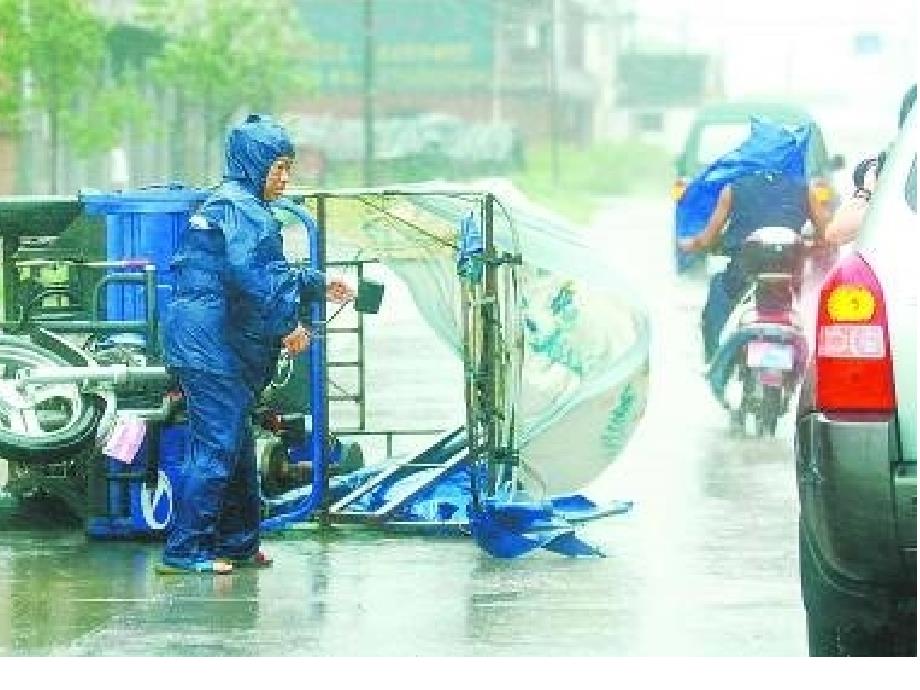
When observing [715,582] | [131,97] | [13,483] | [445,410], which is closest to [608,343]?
[715,582]

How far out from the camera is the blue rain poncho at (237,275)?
9.27 metres

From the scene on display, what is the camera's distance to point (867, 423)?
23.1 feet

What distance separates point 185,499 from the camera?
955cm

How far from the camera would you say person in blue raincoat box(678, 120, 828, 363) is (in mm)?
14398

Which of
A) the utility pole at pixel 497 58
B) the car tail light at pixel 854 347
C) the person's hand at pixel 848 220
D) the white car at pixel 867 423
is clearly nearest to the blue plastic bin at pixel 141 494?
the person's hand at pixel 848 220

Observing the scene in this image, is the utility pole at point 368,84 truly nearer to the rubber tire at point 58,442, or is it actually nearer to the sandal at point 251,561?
the rubber tire at point 58,442

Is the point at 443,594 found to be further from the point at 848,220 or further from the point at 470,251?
the point at 848,220

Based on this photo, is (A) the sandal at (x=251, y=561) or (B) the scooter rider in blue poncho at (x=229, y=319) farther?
(A) the sandal at (x=251, y=561)

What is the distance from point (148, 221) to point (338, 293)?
101 cm

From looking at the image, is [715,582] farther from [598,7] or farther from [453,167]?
[598,7]

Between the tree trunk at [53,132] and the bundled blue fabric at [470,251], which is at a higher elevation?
the bundled blue fabric at [470,251]

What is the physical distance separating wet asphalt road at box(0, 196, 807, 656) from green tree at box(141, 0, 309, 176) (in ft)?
100.0

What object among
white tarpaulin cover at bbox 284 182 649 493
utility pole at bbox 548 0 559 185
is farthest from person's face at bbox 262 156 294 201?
utility pole at bbox 548 0 559 185

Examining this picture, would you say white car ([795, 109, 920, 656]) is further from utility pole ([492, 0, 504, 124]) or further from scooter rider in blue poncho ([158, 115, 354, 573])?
utility pole ([492, 0, 504, 124])
